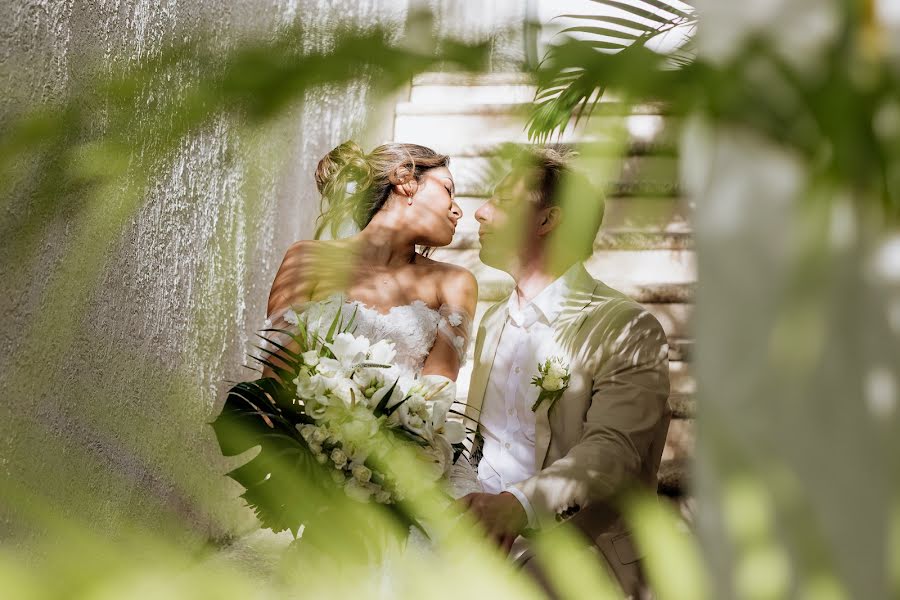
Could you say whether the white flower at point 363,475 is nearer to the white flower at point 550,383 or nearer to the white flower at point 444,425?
the white flower at point 444,425

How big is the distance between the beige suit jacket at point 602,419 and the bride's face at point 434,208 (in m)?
0.54

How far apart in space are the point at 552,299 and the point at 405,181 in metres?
0.66

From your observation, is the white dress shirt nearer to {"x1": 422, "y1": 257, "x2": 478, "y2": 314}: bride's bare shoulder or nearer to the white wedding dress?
the white wedding dress

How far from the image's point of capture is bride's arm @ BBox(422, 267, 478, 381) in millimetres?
2748

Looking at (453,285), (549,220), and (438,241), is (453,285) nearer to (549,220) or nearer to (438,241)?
(438,241)

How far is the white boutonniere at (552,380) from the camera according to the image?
207 cm

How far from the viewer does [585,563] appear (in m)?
0.32

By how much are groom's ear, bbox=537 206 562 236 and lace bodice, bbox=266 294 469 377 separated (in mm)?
553

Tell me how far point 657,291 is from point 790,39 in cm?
303

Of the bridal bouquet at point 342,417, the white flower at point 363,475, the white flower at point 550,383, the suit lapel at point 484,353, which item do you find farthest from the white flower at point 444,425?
the suit lapel at point 484,353

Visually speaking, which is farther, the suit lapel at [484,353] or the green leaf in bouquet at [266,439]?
the suit lapel at [484,353]

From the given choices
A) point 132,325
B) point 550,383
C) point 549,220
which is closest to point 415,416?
point 550,383

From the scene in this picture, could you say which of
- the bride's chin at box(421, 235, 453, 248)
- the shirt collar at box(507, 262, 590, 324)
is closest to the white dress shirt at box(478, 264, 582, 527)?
the shirt collar at box(507, 262, 590, 324)

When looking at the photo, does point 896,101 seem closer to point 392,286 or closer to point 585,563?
point 585,563
